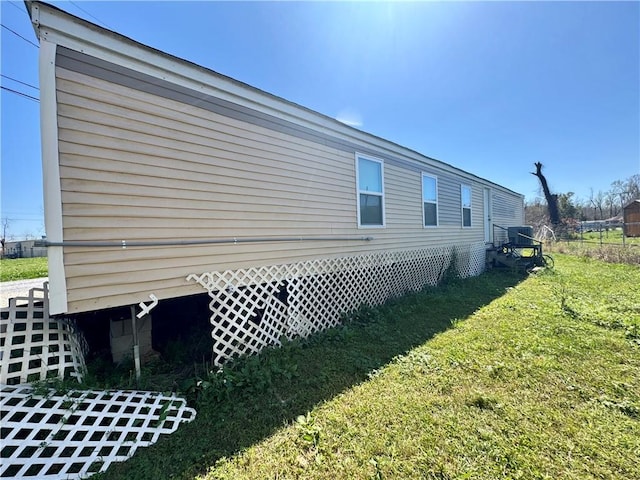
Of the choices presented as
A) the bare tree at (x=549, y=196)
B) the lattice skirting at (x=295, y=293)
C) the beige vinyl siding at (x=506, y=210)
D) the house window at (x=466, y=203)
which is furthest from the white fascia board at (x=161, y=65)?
the bare tree at (x=549, y=196)

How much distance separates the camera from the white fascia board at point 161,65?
2383mm

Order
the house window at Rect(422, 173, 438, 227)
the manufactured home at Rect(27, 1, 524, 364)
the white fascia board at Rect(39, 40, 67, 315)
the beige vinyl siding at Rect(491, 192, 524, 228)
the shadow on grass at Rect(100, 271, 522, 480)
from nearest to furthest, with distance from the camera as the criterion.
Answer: the shadow on grass at Rect(100, 271, 522, 480) < the white fascia board at Rect(39, 40, 67, 315) < the manufactured home at Rect(27, 1, 524, 364) < the house window at Rect(422, 173, 438, 227) < the beige vinyl siding at Rect(491, 192, 524, 228)

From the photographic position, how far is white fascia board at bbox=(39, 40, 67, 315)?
2299 mm

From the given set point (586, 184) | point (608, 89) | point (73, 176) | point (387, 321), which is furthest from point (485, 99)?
point (586, 184)

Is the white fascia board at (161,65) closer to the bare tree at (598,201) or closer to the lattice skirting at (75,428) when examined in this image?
the lattice skirting at (75,428)

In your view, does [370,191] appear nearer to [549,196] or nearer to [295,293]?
[295,293]

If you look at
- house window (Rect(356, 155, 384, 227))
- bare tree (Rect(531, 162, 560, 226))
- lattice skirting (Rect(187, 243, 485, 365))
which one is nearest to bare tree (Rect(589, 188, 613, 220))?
bare tree (Rect(531, 162, 560, 226))

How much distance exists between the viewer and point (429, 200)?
25.2 feet

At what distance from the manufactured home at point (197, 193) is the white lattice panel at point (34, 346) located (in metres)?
0.63

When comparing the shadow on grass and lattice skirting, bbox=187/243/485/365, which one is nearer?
the shadow on grass

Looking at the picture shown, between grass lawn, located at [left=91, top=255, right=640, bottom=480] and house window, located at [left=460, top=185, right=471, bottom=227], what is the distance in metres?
5.18

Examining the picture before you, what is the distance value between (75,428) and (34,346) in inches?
43.0

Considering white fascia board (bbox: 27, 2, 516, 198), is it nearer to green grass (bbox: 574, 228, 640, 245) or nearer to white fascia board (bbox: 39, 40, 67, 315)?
white fascia board (bbox: 39, 40, 67, 315)

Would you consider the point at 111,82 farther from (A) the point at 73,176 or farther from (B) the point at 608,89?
(B) the point at 608,89
